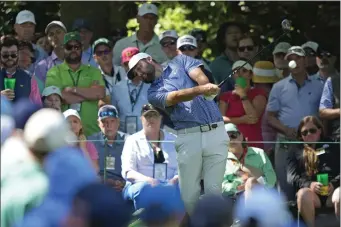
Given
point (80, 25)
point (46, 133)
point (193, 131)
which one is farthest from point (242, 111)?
point (46, 133)

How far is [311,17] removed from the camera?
61.3 ft

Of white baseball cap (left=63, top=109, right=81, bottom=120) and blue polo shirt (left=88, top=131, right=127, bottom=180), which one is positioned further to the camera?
blue polo shirt (left=88, top=131, right=127, bottom=180)

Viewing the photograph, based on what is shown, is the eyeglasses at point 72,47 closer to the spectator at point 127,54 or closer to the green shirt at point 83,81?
the green shirt at point 83,81

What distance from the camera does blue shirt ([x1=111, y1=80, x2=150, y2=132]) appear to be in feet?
50.2

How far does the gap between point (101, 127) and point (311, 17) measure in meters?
4.88

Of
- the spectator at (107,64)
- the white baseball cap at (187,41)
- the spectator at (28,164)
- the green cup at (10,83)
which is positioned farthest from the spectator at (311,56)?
the spectator at (28,164)

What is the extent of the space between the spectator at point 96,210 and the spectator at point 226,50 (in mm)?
8422

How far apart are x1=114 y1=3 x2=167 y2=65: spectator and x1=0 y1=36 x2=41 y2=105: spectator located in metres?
2.04

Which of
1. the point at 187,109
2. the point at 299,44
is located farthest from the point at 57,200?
the point at 299,44

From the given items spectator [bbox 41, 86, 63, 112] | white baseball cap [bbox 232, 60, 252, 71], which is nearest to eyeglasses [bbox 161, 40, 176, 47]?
white baseball cap [bbox 232, 60, 252, 71]

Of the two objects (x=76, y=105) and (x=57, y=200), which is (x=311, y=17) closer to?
(x=76, y=105)

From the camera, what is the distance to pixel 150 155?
14320 millimetres

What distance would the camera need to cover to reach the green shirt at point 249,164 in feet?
46.4

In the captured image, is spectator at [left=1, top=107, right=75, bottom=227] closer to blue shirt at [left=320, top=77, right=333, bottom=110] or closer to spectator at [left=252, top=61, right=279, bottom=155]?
blue shirt at [left=320, top=77, right=333, bottom=110]
